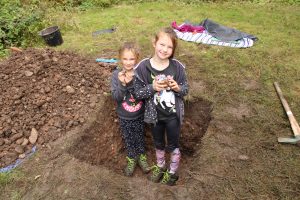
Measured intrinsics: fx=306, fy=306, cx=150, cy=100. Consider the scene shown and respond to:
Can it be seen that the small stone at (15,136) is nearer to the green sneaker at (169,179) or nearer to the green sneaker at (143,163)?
the green sneaker at (143,163)

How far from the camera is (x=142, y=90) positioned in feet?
9.87

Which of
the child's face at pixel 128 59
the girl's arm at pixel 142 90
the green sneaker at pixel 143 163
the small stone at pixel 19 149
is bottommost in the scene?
the green sneaker at pixel 143 163

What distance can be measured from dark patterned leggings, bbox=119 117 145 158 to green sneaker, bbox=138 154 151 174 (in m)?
0.06

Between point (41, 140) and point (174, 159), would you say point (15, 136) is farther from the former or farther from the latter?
point (174, 159)

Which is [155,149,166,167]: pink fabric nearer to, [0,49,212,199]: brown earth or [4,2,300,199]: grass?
[0,49,212,199]: brown earth

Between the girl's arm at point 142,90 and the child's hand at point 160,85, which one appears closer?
the child's hand at point 160,85

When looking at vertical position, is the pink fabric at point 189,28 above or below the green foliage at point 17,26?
below

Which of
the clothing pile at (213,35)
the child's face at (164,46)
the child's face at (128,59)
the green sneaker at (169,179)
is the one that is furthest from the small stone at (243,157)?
the clothing pile at (213,35)

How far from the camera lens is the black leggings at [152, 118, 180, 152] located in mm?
3238

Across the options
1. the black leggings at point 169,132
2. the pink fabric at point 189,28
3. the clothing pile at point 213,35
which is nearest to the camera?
the black leggings at point 169,132

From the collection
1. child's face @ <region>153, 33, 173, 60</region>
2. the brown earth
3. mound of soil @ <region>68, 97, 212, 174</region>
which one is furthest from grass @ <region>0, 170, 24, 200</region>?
child's face @ <region>153, 33, 173, 60</region>

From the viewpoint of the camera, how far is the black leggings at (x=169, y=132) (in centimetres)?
324

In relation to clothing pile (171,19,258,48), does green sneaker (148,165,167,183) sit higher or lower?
lower

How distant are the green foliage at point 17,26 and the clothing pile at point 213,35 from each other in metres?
3.37
